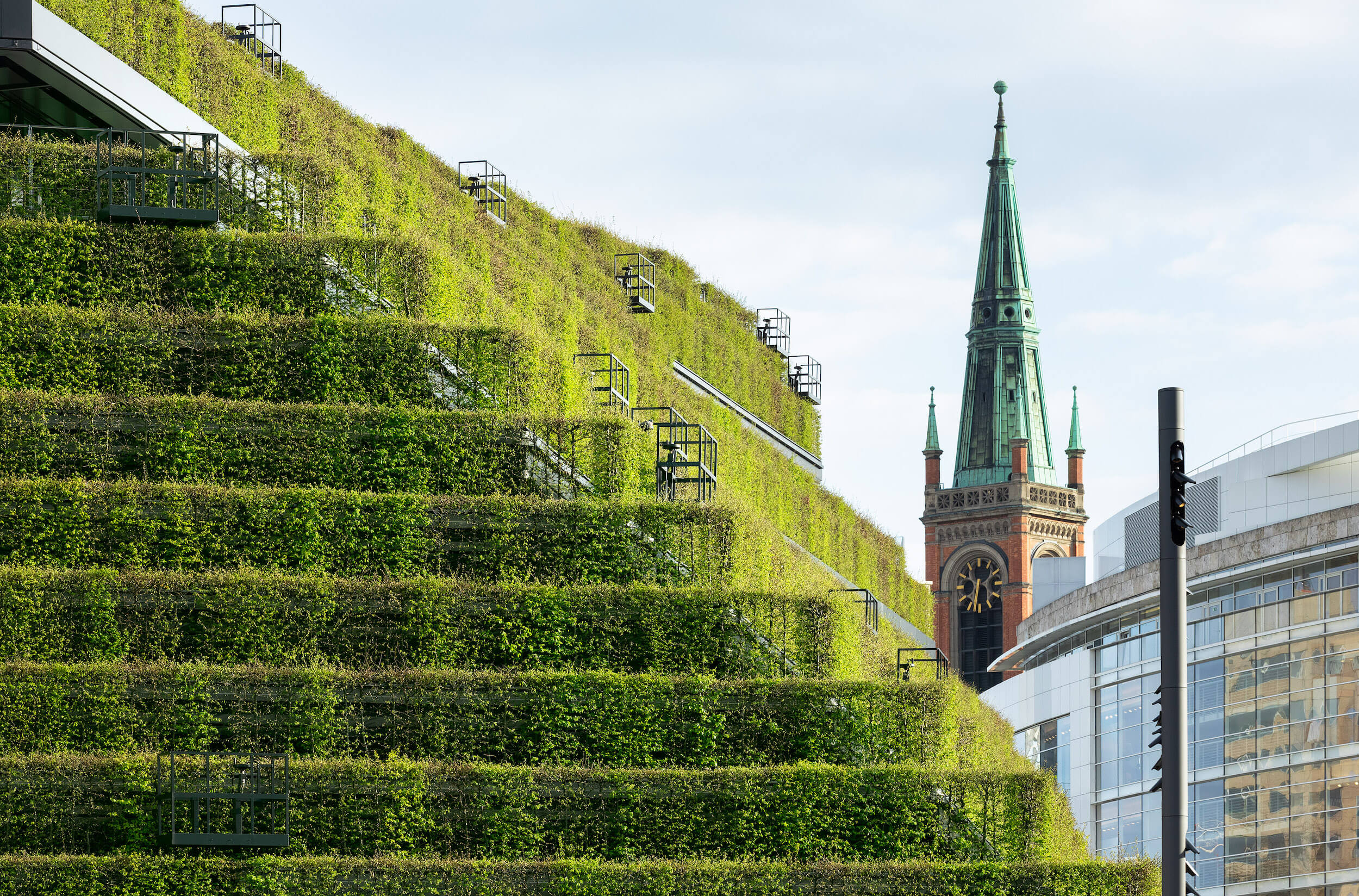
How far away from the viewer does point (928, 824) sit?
26.5 metres

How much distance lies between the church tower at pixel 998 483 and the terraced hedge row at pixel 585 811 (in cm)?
10066

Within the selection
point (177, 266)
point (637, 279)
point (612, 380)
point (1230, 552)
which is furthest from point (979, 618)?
point (177, 266)

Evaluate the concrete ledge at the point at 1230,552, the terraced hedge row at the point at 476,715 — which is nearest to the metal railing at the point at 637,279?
the concrete ledge at the point at 1230,552

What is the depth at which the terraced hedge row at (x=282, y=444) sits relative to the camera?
94.5 ft

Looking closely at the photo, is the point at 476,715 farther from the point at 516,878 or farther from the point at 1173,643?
the point at 1173,643

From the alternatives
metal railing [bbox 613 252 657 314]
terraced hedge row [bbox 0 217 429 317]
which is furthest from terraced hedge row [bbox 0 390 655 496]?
metal railing [bbox 613 252 657 314]

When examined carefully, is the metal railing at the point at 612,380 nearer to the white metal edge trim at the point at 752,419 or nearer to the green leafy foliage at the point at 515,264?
the green leafy foliage at the point at 515,264

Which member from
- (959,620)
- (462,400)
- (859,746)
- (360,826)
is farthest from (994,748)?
(959,620)

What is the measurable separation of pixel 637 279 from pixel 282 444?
90.3 ft

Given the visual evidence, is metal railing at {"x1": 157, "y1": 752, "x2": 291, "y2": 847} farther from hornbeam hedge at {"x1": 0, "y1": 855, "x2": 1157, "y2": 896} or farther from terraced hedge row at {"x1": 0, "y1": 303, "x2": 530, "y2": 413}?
terraced hedge row at {"x1": 0, "y1": 303, "x2": 530, "y2": 413}

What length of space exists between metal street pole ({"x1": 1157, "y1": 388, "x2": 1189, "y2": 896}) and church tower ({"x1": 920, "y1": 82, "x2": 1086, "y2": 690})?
368 feet

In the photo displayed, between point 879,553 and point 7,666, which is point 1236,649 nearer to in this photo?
point 879,553

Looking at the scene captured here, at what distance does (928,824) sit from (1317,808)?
24295mm

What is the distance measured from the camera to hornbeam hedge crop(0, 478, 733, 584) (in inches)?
1082
